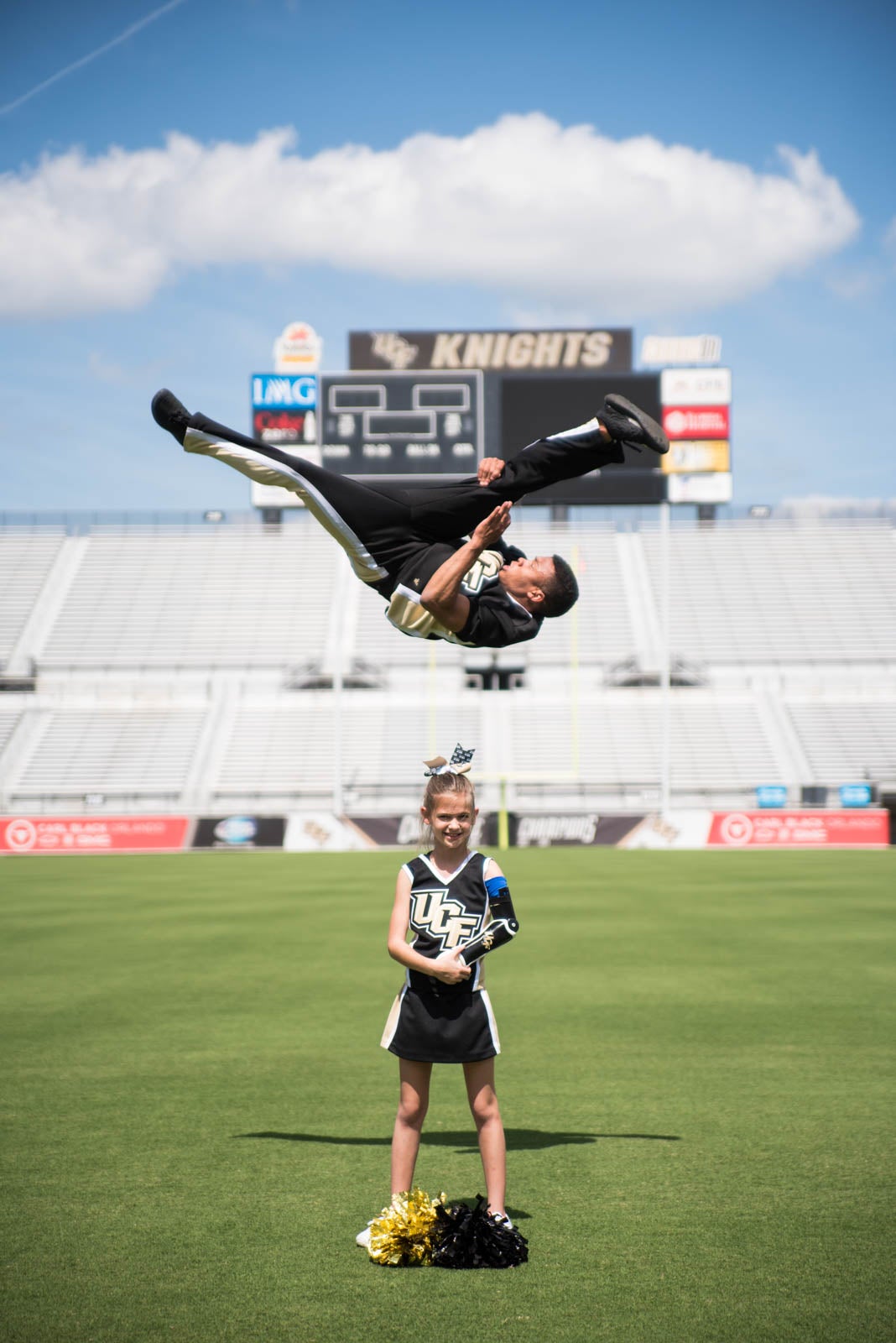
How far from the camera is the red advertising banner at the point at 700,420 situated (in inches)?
1433

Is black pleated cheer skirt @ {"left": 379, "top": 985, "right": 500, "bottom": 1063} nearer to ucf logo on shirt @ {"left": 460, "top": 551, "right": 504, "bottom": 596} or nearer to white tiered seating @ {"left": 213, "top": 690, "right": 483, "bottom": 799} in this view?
ucf logo on shirt @ {"left": 460, "top": 551, "right": 504, "bottom": 596}

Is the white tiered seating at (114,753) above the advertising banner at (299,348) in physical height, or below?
below

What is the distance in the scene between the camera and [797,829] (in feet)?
98.9

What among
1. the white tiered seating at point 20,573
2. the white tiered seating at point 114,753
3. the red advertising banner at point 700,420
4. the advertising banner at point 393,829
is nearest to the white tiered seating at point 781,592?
the red advertising banner at point 700,420

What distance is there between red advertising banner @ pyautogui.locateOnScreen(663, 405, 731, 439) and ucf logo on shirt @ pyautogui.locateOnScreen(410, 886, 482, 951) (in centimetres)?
3310

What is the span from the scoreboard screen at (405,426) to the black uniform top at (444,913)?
29753mm

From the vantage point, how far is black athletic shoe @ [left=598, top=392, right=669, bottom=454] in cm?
552

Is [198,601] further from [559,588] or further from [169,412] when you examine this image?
[559,588]

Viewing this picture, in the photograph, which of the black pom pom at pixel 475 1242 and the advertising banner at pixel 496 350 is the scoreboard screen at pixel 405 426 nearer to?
the advertising banner at pixel 496 350

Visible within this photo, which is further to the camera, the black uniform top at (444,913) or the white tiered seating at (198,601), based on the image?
the white tiered seating at (198,601)

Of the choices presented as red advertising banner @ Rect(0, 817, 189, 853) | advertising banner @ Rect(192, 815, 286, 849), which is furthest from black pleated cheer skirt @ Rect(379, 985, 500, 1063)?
red advertising banner @ Rect(0, 817, 189, 853)

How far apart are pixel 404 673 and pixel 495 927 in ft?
118

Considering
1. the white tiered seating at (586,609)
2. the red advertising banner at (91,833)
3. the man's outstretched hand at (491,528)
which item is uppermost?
the white tiered seating at (586,609)

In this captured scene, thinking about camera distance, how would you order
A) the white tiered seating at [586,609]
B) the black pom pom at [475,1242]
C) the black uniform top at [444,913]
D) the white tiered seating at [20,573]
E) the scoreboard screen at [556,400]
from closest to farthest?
1. the black pom pom at [475,1242]
2. the black uniform top at [444,913]
3. the scoreboard screen at [556,400]
4. the white tiered seating at [586,609]
5. the white tiered seating at [20,573]
